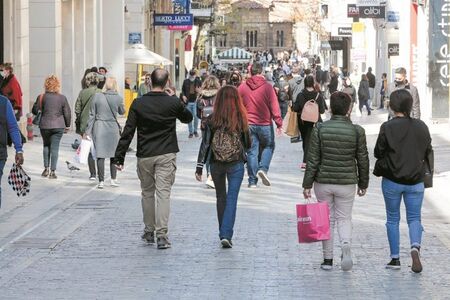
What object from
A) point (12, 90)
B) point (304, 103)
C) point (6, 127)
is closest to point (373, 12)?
point (12, 90)

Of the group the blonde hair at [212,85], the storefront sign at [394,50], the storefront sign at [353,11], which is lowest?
the blonde hair at [212,85]

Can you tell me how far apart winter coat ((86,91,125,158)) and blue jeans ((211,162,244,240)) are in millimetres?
6158

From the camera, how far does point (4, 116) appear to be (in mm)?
12570

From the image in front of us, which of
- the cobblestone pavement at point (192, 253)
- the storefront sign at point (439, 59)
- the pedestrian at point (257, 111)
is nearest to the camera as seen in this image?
the cobblestone pavement at point (192, 253)

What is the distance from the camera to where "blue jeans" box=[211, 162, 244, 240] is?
12656 millimetres

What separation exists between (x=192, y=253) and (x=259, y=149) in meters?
7.20

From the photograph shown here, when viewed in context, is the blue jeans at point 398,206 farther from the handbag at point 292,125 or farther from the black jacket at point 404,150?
the handbag at point 292,125

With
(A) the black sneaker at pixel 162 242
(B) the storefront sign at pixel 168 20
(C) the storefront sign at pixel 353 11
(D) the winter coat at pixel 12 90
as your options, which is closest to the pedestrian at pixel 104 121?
(A) the black sneaker at pixel 162 242

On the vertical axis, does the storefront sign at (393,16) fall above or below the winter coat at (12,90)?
above

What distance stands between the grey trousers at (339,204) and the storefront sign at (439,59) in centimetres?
2615

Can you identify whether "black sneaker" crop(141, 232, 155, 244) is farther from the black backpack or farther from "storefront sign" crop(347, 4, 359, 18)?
"storefront sign" crop(347, 4, 359, 18)

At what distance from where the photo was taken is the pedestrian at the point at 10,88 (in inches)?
998

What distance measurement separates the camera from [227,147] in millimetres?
12805

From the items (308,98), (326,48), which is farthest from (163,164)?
(326,48)
